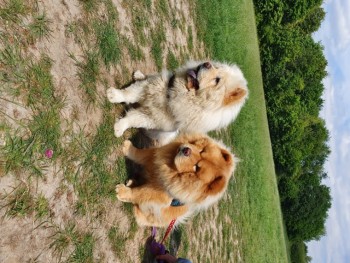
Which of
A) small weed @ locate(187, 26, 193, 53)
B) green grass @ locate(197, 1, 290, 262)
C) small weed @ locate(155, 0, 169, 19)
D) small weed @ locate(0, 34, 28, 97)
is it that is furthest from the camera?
green grass @ locate(197, 1, 290, 262)

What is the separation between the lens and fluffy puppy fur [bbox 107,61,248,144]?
13.5 feet

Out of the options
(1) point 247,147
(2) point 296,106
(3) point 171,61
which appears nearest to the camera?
(3) point 171,61

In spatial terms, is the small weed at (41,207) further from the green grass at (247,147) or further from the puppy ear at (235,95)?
the green grass at (247,147)

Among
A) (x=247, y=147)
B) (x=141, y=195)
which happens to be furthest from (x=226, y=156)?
(x=247, y=147)

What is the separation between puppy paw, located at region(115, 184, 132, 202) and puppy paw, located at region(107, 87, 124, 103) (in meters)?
0.99

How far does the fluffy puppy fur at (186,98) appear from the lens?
412 centimetres

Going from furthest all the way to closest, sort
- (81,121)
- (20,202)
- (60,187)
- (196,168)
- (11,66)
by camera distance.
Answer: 1. (196,168)
2. (81,121)
3. (60,187)
4. (11,66)
5. (20,202)

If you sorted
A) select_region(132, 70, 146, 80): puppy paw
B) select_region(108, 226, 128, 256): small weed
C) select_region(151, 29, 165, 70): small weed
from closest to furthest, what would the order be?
select_region(108, 226, 128, 256): small weed < select_region(132, 70, 146, 80): puppy paw < select_region(151, 29, 165, 70): small weed

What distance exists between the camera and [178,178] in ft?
12.5

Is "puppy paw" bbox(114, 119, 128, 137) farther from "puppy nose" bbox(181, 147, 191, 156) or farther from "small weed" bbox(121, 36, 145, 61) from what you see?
"small weed" bbox(121, 36, 145, 61)

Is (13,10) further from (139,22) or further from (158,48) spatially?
(158,48)

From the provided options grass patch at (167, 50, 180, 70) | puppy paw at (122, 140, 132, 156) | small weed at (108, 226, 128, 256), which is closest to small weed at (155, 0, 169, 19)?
grass patch at (167, 50, 180, 70)

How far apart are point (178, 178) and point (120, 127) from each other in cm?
97

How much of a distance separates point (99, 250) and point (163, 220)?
0.97 metres
